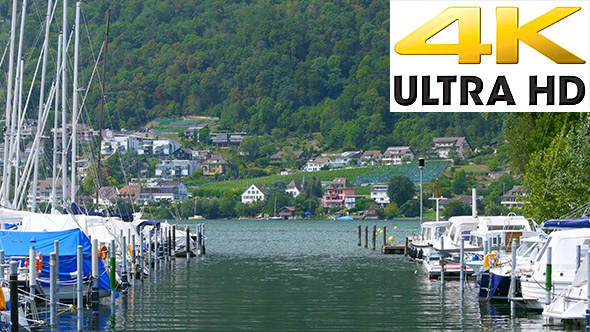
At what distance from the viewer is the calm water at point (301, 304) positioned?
30469mm

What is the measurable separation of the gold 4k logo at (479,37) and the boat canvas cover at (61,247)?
1386cm

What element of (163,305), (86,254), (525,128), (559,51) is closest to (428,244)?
(525,128)

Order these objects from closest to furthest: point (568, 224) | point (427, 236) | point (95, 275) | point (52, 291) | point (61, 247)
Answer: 1. point (52, 291)
2. point (95, 275)
3. point (61, 247)
4. point (568, 224)
5. point (427, 236)

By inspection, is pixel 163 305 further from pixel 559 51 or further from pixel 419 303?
pixel 559 51

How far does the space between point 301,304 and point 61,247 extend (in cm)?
978

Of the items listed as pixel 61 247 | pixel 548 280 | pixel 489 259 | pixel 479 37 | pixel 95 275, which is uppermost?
pixel 479 37

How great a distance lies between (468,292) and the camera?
130 ft

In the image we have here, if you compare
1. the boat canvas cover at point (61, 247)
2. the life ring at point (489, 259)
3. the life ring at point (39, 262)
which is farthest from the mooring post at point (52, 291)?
the life ring at point (489, 259)

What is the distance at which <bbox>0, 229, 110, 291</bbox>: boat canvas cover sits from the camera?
31500 mm

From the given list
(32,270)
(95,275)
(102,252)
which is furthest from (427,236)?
(32,270)

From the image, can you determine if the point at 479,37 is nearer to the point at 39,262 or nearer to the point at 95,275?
the point at 95,275

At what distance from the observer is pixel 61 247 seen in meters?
32.4

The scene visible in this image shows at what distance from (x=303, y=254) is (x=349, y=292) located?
119ft

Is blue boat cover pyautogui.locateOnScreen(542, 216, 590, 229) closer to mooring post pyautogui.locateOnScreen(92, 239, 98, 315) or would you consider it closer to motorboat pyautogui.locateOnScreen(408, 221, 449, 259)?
mooring post pyautogui.locateOnScreen(92, 239, 98, 315)
